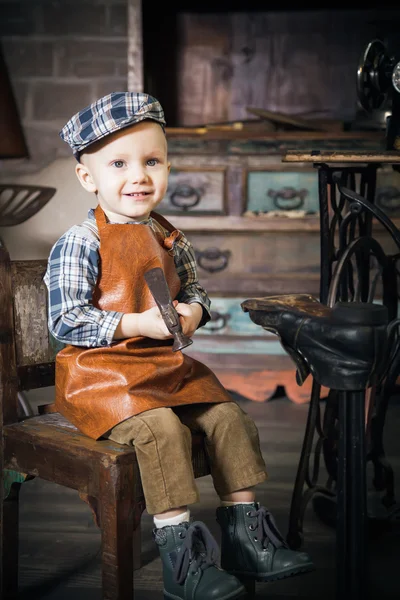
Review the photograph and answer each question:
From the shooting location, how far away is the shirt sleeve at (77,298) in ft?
4.85

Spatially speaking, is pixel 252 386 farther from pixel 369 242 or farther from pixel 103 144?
pixel 103 144

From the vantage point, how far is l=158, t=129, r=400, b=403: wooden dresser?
3.23 meters

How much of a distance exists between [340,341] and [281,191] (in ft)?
7.10

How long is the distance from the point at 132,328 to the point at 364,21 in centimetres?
269

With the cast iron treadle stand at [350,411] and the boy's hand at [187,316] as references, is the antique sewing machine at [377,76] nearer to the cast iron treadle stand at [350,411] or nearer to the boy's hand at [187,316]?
the cast iron treadle stand at [350,411]

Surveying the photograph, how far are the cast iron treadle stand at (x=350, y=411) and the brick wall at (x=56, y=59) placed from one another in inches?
67.0

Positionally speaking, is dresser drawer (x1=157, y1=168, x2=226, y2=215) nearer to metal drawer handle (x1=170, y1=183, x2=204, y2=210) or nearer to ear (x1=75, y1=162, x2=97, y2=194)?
metal drawer handle (x1=170, y1=183, x2=204, y2=210)

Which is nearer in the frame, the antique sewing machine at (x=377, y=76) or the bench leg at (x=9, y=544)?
the bench leg at (x=9, y=544)

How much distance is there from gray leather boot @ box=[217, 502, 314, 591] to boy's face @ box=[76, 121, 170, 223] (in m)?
0.59

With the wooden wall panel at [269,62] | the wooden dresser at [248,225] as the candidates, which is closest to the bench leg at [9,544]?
the wooden dresser at [248,225]

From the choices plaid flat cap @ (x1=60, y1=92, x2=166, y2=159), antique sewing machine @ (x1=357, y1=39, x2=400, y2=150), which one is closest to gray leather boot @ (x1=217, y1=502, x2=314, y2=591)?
plaid flat cap @ (x1=60, y1=92, x2=166, y2=159)

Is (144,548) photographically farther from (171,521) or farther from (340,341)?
(340,341)

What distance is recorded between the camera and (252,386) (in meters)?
3.35

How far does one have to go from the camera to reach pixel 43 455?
1.54 metres
